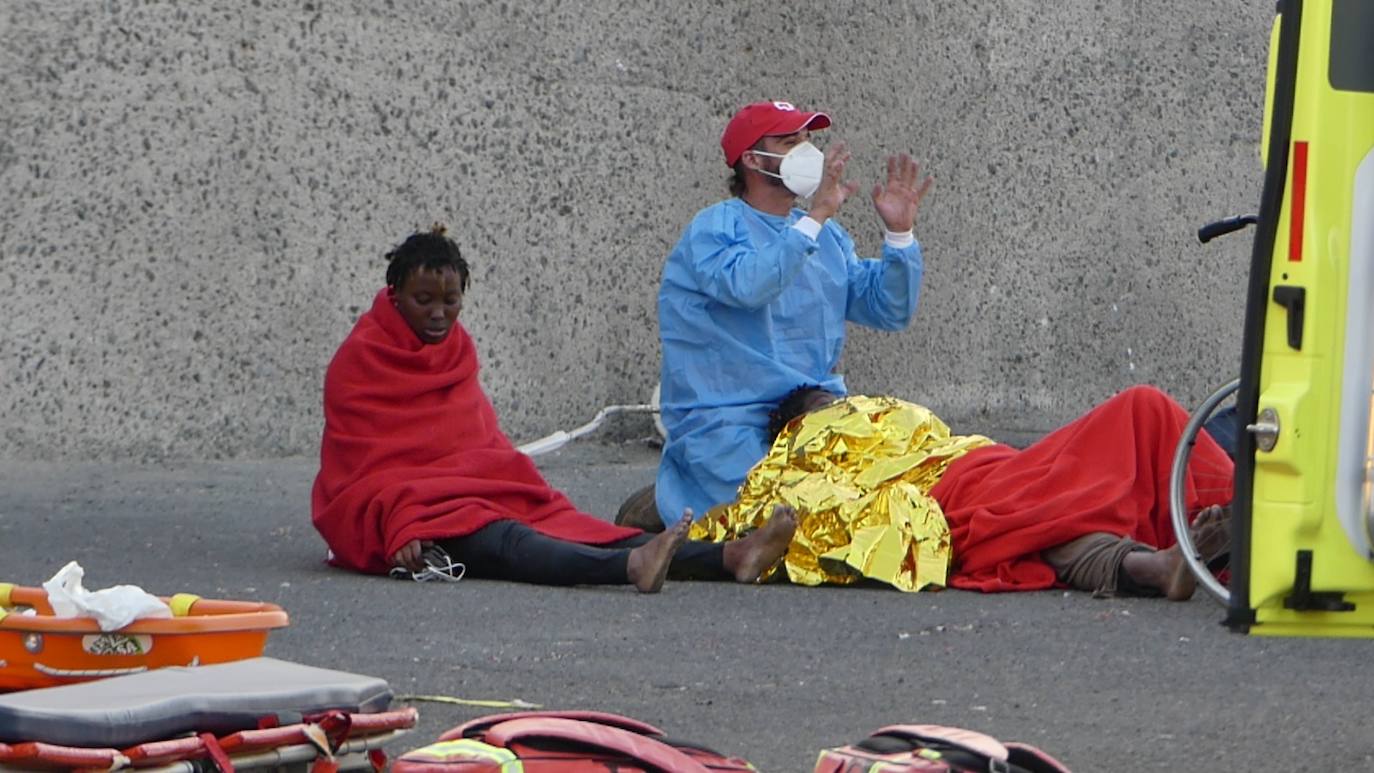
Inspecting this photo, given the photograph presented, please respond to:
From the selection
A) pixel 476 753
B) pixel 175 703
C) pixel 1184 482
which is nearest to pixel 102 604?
pixel 175 703

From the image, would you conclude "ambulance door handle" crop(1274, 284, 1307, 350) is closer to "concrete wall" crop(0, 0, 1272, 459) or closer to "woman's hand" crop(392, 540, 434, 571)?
"woman's hand" crop(392, 540, 434, 571)

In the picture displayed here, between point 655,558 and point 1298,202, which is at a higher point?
point 1298,202

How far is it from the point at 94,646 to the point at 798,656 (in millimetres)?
1641

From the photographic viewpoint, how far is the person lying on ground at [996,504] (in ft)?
18.6

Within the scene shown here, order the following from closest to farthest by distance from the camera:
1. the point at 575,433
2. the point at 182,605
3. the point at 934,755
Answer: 1. the point at 934,755
2. the point at 182,605
3. the point at 575,433

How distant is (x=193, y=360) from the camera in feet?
26.1

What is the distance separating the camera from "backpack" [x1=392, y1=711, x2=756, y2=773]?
2826 millimetres

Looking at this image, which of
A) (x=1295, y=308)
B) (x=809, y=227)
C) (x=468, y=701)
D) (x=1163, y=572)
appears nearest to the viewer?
(x=1295, y=308)

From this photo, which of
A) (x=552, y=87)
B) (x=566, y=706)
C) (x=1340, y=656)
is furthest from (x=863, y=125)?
(x=566, y=706)

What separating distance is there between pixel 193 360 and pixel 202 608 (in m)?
4.33

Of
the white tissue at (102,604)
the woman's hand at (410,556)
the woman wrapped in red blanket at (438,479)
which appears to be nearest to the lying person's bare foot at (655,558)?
the woman wrapped in red blanket at (438,479)

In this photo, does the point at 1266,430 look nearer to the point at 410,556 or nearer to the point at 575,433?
the point at 410,556

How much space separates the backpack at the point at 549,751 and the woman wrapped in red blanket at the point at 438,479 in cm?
261

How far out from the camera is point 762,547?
5.67 meters
